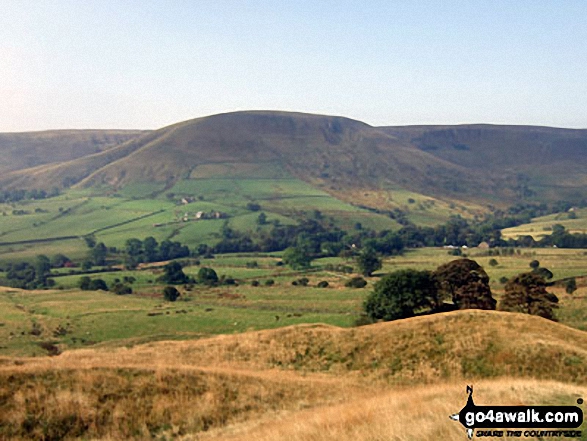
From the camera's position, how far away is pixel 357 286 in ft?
373

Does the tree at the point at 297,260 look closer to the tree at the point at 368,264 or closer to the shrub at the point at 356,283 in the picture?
the tree at the point at 368,264

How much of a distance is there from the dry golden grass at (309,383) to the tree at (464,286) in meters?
24.9

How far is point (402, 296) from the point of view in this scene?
6506 centimetres

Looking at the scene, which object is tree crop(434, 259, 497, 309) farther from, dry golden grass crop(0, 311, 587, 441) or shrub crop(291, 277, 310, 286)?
shrub crop(291, 277, 310, 286)

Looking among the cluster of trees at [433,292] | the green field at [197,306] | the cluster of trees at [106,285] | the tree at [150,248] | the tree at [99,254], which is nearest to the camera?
the cluster of trees at [433,292]

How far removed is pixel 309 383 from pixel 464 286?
43906 mm

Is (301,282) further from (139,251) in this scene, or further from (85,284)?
(139,251)

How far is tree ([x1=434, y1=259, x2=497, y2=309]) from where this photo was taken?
65750mm

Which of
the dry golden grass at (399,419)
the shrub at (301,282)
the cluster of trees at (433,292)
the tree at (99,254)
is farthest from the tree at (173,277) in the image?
the dry golden grass at (399,419)

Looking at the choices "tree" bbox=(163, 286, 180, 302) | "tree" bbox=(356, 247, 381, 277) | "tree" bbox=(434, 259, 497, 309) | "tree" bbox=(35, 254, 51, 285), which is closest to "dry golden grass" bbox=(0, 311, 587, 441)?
"tree" bbox=(434, 259, 497, 309)

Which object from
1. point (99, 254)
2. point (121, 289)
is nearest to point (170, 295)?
point (121, 289)

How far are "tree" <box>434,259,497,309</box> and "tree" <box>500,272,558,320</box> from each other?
385cm

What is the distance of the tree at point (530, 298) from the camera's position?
59625 mm

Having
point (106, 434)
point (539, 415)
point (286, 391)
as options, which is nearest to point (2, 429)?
point (106, 434)
